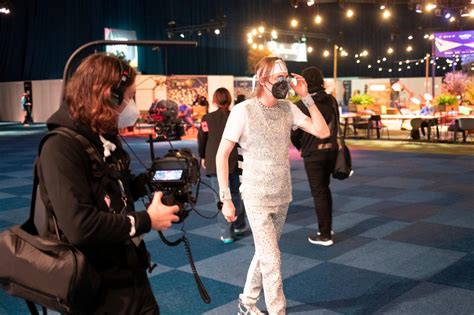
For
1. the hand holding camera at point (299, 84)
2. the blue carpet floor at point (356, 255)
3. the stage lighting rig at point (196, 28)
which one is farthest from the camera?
the stage lighting rig at point (196, 28)

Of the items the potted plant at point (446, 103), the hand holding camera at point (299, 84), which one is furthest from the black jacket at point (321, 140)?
the potted plant at point (446, 103)

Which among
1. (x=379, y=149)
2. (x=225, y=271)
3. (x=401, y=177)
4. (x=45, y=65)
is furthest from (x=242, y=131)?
(x=45, y=65)

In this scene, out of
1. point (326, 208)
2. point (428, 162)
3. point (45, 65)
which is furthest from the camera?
point (45, 65)

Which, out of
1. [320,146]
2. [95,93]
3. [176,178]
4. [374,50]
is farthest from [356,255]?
[374,50]

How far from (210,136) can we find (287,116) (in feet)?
7.72

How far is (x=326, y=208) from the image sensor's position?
5094mm

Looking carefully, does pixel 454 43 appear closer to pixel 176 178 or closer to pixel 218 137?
pixel 218 137

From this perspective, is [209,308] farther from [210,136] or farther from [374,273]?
[210,136]

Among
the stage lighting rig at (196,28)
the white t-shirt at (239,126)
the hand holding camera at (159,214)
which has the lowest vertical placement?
the hand holding camera at (159,214)

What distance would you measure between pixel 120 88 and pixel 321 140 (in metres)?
3.34

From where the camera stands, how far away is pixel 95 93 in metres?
1.70

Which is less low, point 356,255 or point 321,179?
point 321,179

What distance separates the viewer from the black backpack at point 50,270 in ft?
5.24

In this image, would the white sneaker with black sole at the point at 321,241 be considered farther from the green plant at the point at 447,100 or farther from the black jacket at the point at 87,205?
the green plant at the point at 447,100
